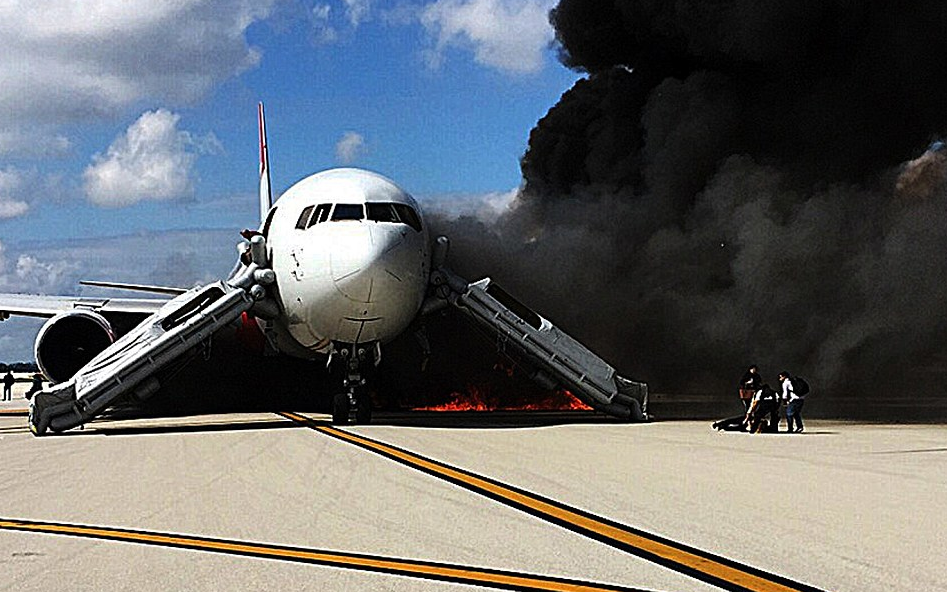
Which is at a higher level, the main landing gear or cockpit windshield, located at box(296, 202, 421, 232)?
cockpit windshield, located at box(296, 202, 421, 232)

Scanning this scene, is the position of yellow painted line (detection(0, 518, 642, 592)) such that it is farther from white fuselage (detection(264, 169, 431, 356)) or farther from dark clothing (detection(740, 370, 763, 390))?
dark clothing (detection(740, 370, 763, 390))

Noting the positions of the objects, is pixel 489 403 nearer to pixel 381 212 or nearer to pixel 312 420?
pixel 312 420

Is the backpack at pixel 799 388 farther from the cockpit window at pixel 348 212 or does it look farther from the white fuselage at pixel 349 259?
the cockpit window at pixel 348 212

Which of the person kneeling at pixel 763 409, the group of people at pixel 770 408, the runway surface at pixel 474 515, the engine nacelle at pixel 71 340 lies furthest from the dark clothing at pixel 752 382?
the engine nacelle at pixel 71 340

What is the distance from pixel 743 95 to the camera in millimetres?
32375

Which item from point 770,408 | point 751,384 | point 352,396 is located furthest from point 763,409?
point 352,396

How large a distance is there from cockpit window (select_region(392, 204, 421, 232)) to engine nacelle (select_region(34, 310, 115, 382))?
874cm

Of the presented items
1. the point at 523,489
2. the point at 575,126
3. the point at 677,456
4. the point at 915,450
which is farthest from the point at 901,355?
the point at 523,489

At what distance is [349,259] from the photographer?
767 inches

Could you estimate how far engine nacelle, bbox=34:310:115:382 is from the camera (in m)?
25.1

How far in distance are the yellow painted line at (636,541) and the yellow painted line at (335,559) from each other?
2.25 ft

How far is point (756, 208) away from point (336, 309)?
14.9 metres

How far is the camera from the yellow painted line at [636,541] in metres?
6.16

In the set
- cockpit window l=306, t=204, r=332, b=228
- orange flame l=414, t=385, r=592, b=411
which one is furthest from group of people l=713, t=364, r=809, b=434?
orange flame l=414, t=385, r=592, b=411
